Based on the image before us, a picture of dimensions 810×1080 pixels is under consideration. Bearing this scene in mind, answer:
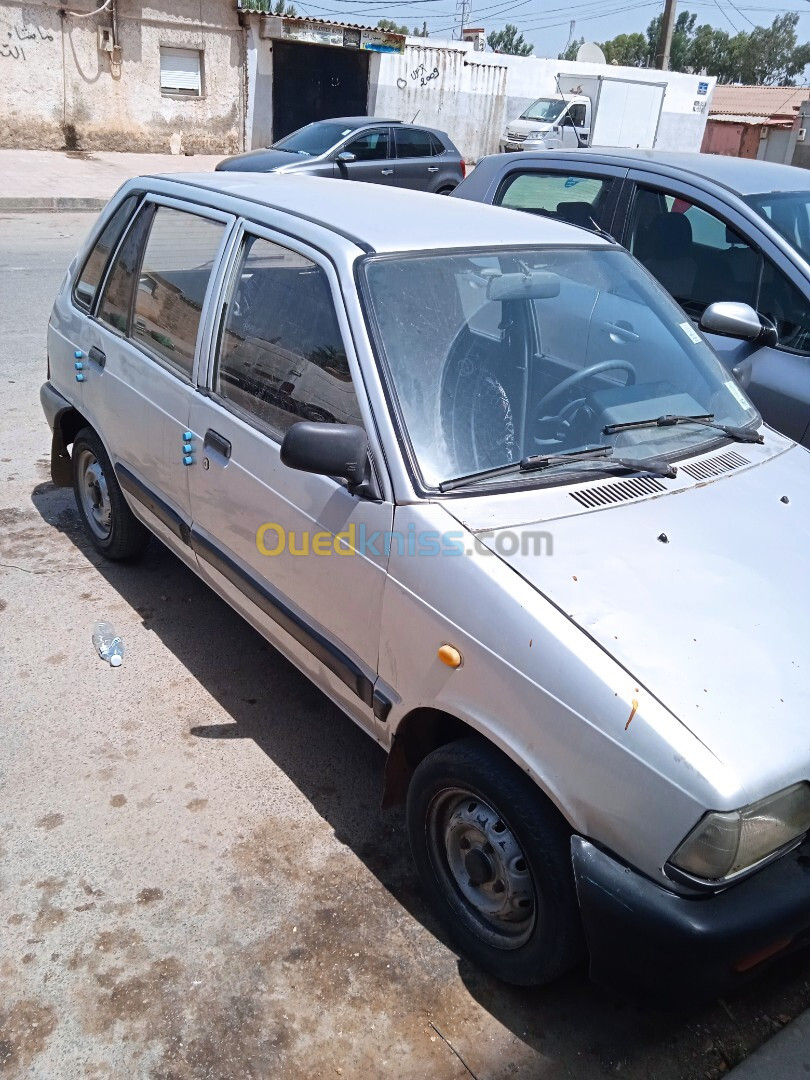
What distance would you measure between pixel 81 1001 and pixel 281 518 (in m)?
1.47

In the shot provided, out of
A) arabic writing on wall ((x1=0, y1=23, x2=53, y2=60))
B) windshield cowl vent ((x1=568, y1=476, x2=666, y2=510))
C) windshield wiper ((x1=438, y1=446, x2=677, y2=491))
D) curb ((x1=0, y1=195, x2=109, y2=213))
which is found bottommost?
curb ((x1=0, y1=195, x2=109, y2=213))

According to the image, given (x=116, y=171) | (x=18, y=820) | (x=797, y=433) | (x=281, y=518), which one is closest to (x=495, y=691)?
(x=281, y=518)

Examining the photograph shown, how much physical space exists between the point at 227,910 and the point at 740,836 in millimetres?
1536

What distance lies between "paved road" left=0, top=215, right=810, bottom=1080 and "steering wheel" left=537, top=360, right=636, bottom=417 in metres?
1.49

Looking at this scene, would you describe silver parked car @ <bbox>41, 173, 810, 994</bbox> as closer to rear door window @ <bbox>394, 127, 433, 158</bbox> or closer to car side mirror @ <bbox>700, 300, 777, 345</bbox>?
car side mirror @ <bbox>700, 300, 777, 345</bbox>

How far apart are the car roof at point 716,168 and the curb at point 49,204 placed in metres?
11.1

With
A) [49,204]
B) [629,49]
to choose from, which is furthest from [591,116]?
[629,49]

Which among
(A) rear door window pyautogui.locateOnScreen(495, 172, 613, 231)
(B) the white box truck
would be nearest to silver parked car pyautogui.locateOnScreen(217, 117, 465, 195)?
(B) the white box truck

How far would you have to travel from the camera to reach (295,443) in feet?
8.41

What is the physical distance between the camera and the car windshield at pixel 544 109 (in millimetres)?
25453

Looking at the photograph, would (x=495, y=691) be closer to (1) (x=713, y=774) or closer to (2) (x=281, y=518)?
(1) (x=713, y=774)

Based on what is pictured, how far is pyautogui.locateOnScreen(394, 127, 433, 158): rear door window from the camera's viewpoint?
1584cm

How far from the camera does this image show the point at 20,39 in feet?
59.7

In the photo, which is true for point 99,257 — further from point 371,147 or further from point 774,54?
point 774,54
